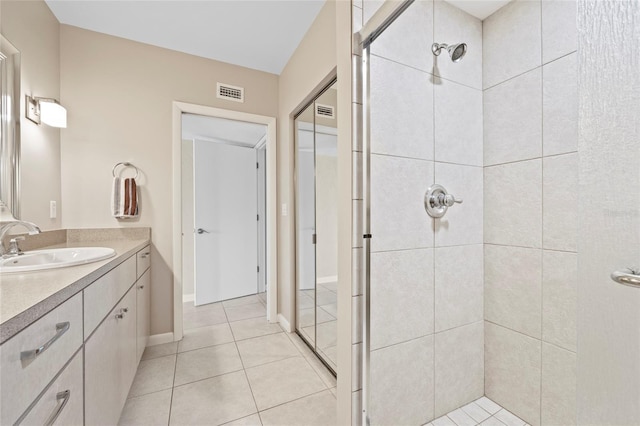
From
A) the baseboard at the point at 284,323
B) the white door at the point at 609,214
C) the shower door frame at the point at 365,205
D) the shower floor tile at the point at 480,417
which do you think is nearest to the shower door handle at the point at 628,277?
the white door at the point at 609,214

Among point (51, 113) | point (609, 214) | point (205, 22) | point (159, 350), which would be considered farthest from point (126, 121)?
point (609, 214)

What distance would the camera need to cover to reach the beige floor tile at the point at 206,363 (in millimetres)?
1805

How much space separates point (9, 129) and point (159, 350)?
179 cm

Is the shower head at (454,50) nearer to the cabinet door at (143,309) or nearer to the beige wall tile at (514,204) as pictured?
the beige wall tile at (514,204)

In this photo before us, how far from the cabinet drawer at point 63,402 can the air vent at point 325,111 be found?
1774 mm

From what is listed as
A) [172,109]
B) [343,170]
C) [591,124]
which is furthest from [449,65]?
[172,109]

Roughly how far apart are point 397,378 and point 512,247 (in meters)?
0.92

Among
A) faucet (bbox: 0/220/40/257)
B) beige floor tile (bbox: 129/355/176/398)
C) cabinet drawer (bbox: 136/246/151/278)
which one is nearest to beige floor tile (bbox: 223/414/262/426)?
beige floor tile (bbox: 129/355/176/398)

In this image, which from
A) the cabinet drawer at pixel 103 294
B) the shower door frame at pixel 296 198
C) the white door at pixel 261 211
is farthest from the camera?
the white door at pixel 261 211

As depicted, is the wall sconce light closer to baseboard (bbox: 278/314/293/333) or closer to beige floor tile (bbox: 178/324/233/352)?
beige floor tile (bbox: 178/324/233/352)

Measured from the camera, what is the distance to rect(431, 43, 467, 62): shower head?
4.05 ft

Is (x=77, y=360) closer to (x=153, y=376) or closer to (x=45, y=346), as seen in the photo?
(x=45, y=346)

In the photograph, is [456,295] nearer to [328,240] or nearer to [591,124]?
[328,240]

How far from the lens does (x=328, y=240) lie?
6.49 ft
